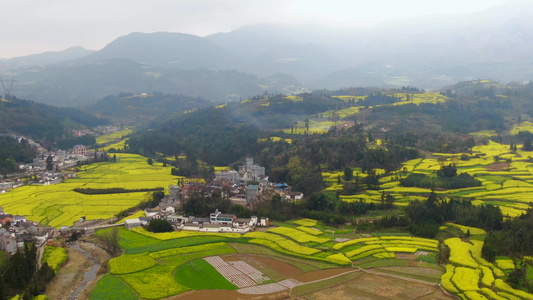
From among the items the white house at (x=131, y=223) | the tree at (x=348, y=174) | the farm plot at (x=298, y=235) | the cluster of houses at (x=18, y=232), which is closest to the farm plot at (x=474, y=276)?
the farm plot at (x=298, y=235)

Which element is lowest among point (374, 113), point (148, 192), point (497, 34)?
point (148, 192)

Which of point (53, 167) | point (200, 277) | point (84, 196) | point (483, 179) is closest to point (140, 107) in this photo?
point (53, 167)

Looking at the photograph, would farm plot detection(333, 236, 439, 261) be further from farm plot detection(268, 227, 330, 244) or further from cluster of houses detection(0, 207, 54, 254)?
cluster of houses detection(0, 207, 54, 254)

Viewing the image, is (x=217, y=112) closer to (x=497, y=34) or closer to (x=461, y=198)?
(x=461, y=198)

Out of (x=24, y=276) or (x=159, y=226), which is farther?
(x=159, y=226)

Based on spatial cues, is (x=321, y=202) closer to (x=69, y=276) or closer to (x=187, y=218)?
(x=187, y=218)

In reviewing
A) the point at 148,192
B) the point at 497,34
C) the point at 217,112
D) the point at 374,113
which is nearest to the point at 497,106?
the point at 374,113
